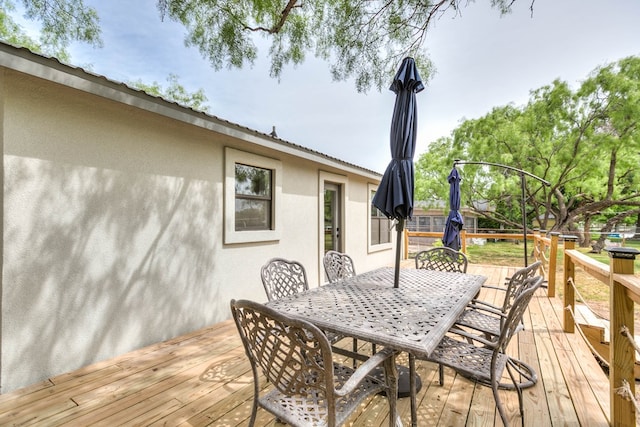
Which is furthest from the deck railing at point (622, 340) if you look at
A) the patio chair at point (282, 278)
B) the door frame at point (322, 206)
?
the door frame at point (322, 206)

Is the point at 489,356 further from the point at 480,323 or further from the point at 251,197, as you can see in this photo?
the point at 251,197

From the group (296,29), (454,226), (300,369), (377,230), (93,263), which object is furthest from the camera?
(377,230)

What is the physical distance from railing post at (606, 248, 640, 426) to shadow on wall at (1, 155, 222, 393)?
12.4ft

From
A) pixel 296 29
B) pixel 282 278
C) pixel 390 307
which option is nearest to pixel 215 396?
pixel 282 278

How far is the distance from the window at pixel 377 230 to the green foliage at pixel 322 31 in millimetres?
3427

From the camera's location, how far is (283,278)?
107 inches

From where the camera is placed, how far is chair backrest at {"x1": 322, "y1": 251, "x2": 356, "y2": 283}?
325cm

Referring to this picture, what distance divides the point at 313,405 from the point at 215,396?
1.19m

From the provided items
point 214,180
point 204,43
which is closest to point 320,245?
point 214,180

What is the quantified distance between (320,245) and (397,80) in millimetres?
3818

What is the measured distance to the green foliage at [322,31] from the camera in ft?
15.4

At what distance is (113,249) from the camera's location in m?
2.81

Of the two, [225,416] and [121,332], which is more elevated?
[121,332]

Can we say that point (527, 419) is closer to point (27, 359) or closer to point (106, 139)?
point (27, 359)
